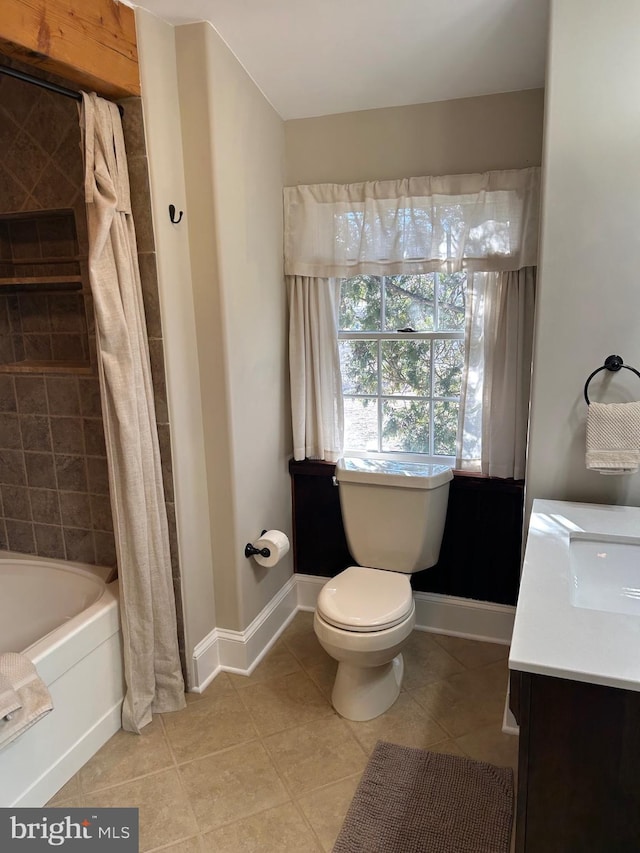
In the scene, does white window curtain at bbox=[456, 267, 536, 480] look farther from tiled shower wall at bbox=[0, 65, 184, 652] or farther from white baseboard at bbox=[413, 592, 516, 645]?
tiled shower wall at bbox=[0, 65, 184, 652]

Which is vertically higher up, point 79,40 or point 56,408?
point 79,40

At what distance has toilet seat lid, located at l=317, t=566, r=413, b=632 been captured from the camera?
2.06 m

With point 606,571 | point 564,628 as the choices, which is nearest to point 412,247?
point 606,571

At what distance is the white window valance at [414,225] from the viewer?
Result: 7.45ft

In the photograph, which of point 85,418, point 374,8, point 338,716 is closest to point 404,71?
point 374,8

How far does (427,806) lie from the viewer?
5.83 ft

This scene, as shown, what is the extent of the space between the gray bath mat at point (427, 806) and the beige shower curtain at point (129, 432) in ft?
2.62

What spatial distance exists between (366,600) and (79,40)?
1.97 meters

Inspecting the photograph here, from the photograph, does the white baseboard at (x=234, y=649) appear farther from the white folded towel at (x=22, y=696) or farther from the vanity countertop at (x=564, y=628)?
the vanity countertop at (x=564, y=628)

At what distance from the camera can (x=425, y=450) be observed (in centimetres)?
271

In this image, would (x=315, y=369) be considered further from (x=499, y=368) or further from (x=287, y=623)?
(x=287, y=623)

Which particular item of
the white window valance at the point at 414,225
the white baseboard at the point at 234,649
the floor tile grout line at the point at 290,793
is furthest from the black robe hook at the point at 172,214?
the floor tile grout line at the point at 290,793

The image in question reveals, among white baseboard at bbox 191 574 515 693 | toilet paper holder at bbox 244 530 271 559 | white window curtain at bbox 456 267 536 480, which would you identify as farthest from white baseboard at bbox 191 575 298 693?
white window curtain at bbox 456 267 536 480

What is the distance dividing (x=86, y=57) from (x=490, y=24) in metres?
1.25
